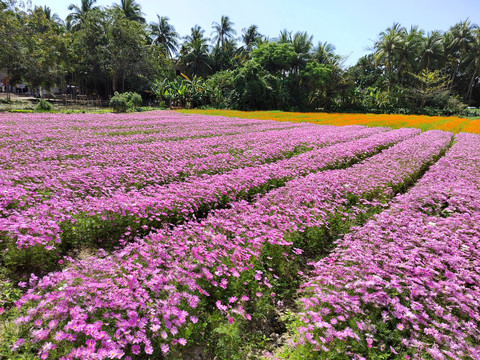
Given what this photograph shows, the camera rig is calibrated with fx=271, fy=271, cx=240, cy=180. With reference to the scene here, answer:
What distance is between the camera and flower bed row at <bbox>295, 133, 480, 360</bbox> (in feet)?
8.35

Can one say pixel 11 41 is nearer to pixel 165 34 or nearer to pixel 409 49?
pixel 165 34

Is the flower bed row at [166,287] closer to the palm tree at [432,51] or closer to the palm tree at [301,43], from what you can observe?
the palm tree at [301,43]

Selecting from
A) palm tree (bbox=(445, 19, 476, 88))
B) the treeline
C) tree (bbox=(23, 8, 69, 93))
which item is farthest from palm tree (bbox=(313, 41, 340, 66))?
tree (bbox=(23, 8, 69, 93))

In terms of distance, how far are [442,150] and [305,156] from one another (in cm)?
813

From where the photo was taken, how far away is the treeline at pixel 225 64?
117ft

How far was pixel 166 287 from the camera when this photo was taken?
281 centimetres

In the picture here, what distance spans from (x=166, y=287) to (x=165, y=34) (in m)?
69.5

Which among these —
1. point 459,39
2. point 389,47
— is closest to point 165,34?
point 389,47

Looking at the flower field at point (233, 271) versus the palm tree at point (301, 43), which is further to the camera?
the palm tree at point (301, 43)

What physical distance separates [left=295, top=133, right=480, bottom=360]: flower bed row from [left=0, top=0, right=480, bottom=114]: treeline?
38481 millimetres

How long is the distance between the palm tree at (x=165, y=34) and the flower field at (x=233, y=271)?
62955 millimetres

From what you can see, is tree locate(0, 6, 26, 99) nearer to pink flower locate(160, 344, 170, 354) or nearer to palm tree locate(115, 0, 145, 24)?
palm tree locate(115, 0, 145, 24)

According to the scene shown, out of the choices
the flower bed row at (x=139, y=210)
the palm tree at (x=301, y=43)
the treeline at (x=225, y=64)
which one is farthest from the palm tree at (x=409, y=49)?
the flower bed row at (x=139, y=210)

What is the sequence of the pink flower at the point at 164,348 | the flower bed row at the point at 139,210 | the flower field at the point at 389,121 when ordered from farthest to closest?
the flower field at the point at 389,121 → the flower bed row at the point at 139,210 → the pink flower at the point at 164,348
